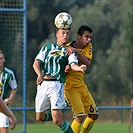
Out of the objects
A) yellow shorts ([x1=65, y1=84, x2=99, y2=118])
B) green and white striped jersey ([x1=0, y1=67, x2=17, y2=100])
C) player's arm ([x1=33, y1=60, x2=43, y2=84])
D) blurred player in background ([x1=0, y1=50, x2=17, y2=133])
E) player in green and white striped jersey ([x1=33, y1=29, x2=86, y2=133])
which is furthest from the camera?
green and white striped jersey ([x1=0, y1=67, x2=17, y2=100])

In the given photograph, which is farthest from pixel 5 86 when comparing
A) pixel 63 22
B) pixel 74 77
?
pixel 63 22

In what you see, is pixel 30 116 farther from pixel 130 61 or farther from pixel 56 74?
pixel 56 74

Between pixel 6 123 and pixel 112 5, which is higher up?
pixel 112 5

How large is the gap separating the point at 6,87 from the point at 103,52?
2774 cm

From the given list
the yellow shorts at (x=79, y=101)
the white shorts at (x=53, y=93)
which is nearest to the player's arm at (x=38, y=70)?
the white shorts at (x=53, y=93)

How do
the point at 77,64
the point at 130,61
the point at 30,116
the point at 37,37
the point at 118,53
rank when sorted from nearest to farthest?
the point at 77,64 → the point at 30,116 → the point at 130,61 → the point at 118,53 → the point at 37,37

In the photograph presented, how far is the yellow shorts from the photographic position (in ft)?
33.7

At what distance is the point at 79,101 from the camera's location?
10.3 m

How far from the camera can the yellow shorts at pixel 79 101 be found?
10273 mm

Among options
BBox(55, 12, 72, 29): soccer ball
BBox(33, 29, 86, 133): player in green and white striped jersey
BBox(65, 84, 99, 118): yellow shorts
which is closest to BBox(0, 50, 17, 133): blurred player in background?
BBox(65, 84, 99, 118): yellow shorts

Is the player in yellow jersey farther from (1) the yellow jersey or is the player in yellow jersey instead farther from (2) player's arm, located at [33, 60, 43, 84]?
(2) player's arm, located at [33, 60, 43, 84]

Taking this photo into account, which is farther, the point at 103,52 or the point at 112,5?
the point at 112,5

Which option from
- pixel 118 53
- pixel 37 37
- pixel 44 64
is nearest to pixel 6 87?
pixel 44 64

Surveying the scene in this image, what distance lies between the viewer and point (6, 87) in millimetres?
11242
